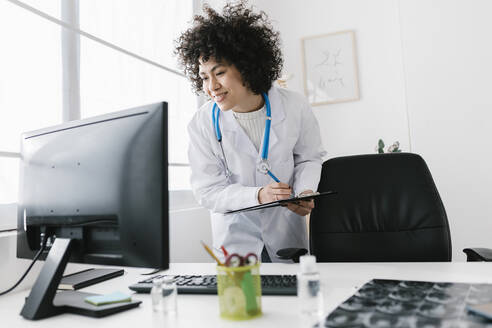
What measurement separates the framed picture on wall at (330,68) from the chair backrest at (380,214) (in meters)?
1.48

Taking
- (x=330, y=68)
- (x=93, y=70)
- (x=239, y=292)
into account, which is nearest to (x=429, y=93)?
(x=330, y=68)

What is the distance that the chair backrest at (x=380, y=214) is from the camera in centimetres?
135

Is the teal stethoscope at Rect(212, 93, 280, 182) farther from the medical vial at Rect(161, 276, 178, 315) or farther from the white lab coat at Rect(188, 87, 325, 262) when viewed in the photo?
the medical vial at Rect(161, 276, 178, 315)

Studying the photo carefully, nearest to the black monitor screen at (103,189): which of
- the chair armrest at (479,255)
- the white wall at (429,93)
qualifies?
the chair armrest at (479,255)

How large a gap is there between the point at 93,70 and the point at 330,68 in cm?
174

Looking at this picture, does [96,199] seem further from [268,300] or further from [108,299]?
[268,300]

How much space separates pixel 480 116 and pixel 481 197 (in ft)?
1.64

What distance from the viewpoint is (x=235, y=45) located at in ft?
4.82

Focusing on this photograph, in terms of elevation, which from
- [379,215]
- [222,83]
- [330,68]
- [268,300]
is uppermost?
[330,68]

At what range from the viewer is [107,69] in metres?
1.91

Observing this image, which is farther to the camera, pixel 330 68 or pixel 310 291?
pixel 330 68

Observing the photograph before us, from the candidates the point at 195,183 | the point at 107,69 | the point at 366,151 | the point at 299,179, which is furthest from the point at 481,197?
the point at 107,69

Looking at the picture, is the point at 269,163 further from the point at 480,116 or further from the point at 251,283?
the point at 480,116

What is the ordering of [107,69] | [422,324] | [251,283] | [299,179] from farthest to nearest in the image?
1. [107,69]
2. [299,179]
3. [251,283]
4. [422,324]
